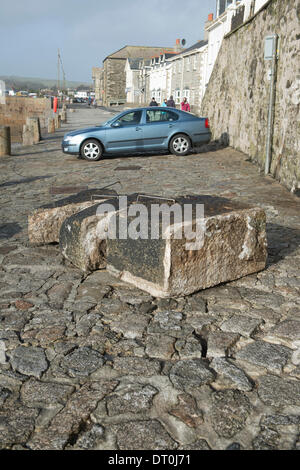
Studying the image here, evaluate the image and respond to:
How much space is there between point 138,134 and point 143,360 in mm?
11348

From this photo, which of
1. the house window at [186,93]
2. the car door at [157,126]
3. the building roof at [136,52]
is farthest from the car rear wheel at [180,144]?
the building roof at [136,52]

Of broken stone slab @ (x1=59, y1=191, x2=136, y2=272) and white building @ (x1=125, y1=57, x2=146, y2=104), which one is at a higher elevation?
white building @ (x1=125, y1=57, x2=146, y2=104)

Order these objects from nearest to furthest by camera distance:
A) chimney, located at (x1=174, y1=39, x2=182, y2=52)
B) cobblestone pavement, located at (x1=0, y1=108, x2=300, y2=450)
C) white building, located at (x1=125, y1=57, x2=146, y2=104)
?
cobblestone pavement, located at (x1=0, y1=108, x2=300, y2=450), chimney, located at (x1=174, y1=39, x2=182, y2=52), white building, located at (x1=125, y1=57, x2=146, y2=104)

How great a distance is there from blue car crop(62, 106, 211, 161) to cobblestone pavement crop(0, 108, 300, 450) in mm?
8453

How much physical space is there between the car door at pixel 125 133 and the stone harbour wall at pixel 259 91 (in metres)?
3.06

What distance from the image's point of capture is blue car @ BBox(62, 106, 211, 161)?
13.8 m

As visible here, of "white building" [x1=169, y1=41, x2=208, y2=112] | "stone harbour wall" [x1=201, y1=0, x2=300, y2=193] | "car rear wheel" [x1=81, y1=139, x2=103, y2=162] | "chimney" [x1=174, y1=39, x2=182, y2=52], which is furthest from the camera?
"chimney" [x1=174, y1=39, x2=182, y2=52]

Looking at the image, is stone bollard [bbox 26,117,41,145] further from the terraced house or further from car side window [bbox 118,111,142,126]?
the terraced house

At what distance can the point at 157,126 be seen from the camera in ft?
45.7

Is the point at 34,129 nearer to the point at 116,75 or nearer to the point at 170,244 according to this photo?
the point at 170,244

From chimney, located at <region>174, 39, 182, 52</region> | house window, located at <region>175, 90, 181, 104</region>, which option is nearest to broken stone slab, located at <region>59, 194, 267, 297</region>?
house window, located at <region>175, 90, 181, 104</region>

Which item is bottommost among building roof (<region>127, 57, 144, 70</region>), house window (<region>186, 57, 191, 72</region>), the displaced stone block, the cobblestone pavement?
the cobblestone pavement
